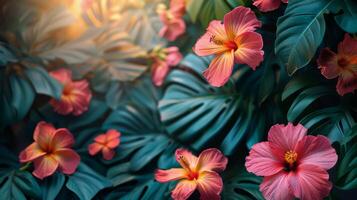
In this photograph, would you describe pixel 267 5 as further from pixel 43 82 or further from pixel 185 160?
pixel 43 82

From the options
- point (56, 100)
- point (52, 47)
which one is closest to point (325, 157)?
point (56, 100)

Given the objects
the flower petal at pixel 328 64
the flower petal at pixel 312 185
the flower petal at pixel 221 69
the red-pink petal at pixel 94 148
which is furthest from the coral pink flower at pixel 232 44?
the red-pink petal at pixel 94 148

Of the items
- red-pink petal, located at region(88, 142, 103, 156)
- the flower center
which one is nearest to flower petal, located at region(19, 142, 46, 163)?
red-pink petal, located at region(88, 142, 103, 156)

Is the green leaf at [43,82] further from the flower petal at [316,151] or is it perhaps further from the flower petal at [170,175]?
the flower petal at [316,151]

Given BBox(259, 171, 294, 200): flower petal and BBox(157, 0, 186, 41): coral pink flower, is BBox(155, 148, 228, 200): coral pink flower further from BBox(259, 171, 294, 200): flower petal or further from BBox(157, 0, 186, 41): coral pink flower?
BBox(157, 0, 186, 41): coral pink flower

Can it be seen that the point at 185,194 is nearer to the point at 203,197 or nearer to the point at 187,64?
the point at 203,197
